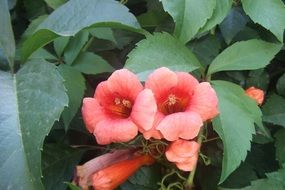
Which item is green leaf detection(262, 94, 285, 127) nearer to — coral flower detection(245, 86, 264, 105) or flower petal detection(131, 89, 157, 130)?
coral flower detection(245, 86, 264, 105)

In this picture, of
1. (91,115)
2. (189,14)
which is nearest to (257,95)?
(189,14)

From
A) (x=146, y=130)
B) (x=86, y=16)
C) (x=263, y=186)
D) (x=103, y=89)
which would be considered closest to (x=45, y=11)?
(x=86, y=16)

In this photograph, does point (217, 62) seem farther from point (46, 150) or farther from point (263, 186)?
point (46, 150)

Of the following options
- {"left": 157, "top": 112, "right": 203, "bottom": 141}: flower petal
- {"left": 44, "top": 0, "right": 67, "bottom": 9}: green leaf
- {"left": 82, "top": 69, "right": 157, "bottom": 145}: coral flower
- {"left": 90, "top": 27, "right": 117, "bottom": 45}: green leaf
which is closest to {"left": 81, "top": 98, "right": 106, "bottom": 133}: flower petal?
{"left": 82, "top": 69, "right": 157, "bottom": 145}: coral flower

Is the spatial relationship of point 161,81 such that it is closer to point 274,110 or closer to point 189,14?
point 189,14

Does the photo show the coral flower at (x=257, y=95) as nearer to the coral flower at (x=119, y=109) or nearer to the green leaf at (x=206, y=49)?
the green leaf at (x=206, y=49)

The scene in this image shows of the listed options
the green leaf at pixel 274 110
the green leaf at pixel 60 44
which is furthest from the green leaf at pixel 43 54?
the green leaf at pixel 274 110
